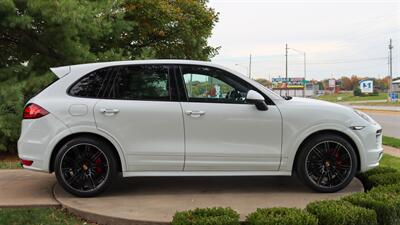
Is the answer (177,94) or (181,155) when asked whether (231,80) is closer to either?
(177,94)

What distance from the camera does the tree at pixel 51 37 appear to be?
10.5 meters

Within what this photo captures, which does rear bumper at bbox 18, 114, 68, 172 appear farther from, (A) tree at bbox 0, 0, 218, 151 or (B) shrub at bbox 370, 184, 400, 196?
(A) tree at bbox 0, 0, 218, 151

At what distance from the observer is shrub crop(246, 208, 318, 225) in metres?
4.04

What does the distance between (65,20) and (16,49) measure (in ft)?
8.74

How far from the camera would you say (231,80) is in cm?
554

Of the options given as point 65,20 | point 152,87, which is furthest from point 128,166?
point 65,20

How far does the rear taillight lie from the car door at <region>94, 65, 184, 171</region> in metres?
0.60

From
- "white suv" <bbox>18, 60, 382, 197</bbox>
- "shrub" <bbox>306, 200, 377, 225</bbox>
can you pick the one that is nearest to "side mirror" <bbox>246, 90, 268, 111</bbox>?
"white suv" <bbox>18, 60, 382, 197</bbox>

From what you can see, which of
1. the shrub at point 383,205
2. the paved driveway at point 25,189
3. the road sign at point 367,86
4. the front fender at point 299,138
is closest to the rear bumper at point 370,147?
the front fender at point 299,138

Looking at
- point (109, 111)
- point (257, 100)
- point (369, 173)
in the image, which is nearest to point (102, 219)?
point (109, 111)

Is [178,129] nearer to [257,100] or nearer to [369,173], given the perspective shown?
[257,100]

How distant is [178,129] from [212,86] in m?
0.65

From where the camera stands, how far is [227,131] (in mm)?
5379

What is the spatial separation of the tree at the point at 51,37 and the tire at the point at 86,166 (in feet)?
18.7
